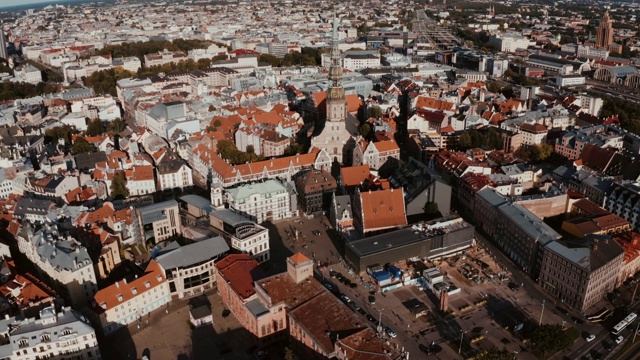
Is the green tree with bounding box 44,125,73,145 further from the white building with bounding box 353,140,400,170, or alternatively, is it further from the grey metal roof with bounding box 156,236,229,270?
the grey metal roof with bounding box 156,236,229,270

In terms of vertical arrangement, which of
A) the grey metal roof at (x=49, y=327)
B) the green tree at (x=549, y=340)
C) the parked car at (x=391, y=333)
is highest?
the grey metal roof at (x=49, y=327)

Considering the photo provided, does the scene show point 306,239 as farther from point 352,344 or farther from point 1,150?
point 1,150

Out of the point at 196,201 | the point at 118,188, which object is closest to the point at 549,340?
the point at 196,201

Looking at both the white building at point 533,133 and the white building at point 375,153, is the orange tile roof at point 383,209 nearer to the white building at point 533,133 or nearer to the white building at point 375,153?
the white building at point 375,153

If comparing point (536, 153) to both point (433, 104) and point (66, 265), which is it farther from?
point (66, 265)

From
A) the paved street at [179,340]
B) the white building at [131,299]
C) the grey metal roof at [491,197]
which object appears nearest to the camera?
the paved street at [179,340]

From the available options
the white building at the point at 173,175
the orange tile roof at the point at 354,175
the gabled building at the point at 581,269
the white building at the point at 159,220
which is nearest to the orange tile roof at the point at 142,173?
the white building at the point at 173,175

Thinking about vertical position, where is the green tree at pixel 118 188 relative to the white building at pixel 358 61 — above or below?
A: below
